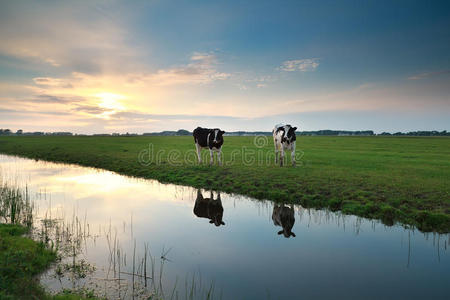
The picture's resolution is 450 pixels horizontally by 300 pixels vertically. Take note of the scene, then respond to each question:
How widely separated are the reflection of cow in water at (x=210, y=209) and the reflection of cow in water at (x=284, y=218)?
2345mm

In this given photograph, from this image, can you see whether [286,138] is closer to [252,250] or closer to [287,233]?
[287,233]

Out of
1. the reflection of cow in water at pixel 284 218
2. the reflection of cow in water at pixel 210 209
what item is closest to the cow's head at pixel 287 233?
the reflection of cow in water at pixel 284 218

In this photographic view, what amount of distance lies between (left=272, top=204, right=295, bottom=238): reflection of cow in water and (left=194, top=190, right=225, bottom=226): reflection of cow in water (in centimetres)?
235

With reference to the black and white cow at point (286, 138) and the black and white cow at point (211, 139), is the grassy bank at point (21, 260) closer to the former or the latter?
the black and white cow at point (211, 139)

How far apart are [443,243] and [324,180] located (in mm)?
7350

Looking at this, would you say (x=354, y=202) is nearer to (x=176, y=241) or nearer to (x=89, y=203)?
(x=176, y=241)

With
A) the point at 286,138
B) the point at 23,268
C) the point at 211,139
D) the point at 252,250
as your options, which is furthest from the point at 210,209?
the point at 211,139

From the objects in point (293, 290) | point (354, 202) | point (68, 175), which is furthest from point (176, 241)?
point (68, 175)

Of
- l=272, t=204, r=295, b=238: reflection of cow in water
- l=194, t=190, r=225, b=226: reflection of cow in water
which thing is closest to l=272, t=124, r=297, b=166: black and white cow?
l=194, t=190, r=225, b=226: reflection of cow in water

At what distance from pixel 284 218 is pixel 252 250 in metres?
3.37

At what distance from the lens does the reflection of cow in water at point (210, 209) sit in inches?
444

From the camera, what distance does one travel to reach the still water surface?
20.2 feet

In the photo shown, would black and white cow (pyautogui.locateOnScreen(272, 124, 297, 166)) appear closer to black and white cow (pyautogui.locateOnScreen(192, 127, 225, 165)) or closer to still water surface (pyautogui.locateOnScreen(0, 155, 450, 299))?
black and white cow (pyautogui.locateOnScreen(192, 127, 225, 165))

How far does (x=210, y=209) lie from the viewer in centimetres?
1254
